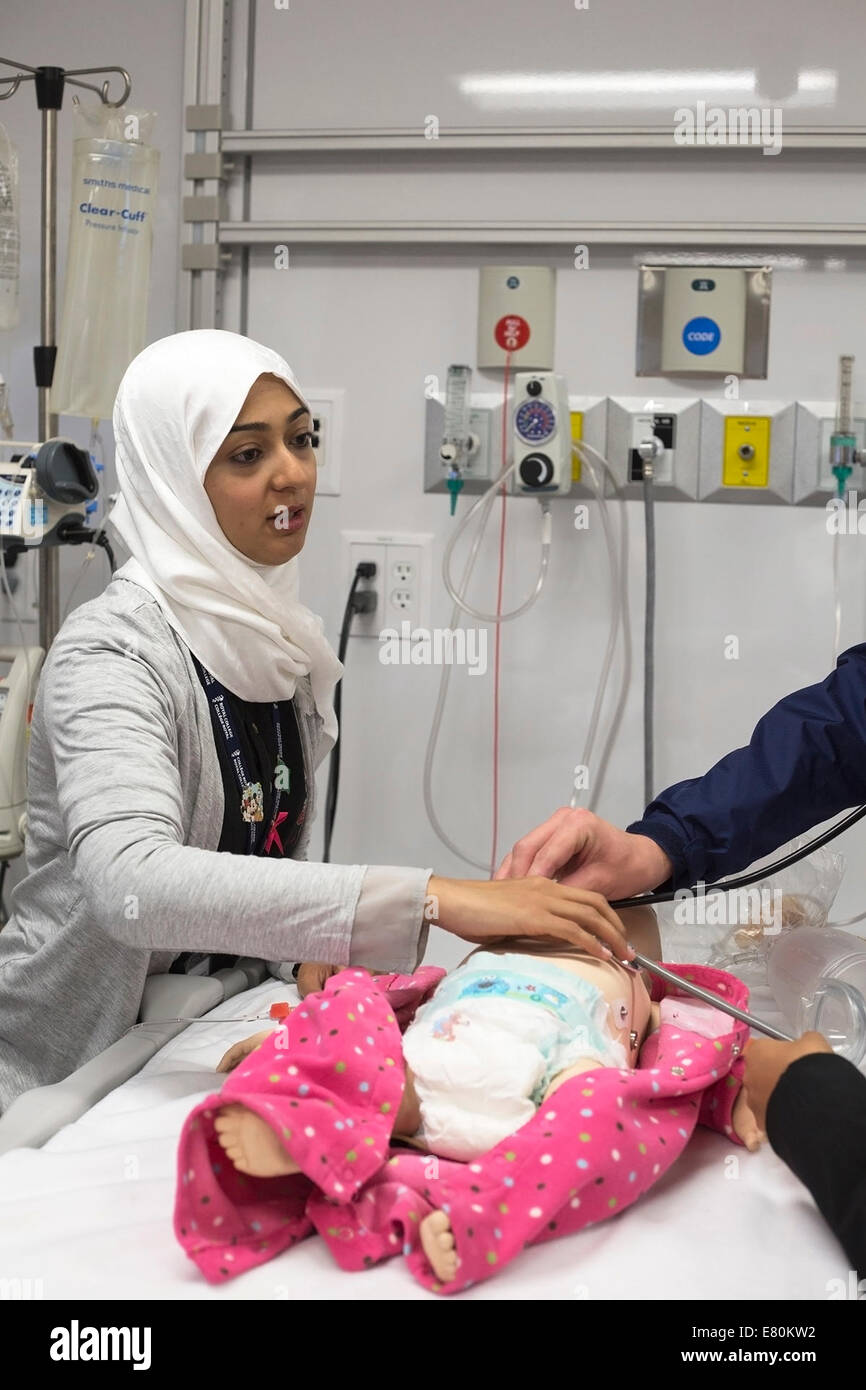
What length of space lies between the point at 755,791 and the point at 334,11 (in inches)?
81.3

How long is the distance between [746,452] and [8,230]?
63.7 inches

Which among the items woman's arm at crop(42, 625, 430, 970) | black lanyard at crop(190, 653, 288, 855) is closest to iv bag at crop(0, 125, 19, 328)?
black lanyard at crop(190, 653, 288, 855)

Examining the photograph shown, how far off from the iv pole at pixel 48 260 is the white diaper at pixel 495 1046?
1581 mm

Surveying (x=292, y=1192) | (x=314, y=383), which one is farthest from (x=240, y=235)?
(x=292, y=1192)

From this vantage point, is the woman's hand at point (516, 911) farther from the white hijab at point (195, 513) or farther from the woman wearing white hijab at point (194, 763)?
the white hijab at point (195, 513)

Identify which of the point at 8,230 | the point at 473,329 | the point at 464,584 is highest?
the point at 8,230

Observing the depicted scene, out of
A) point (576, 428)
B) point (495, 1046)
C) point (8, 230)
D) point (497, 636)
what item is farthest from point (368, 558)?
point (495, 1046)

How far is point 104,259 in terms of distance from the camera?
103 inches

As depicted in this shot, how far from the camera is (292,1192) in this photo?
3.74 ft

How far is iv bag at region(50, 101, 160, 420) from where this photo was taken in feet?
8.50

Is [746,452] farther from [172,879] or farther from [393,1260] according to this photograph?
[393,1260]

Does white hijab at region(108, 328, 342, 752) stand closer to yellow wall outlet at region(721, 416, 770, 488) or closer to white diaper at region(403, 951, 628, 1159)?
white diaper at region(403, 951, 628, 1159)

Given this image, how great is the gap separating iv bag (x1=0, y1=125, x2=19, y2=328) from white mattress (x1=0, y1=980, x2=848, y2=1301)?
6.15 ft

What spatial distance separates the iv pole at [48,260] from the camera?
258cm
